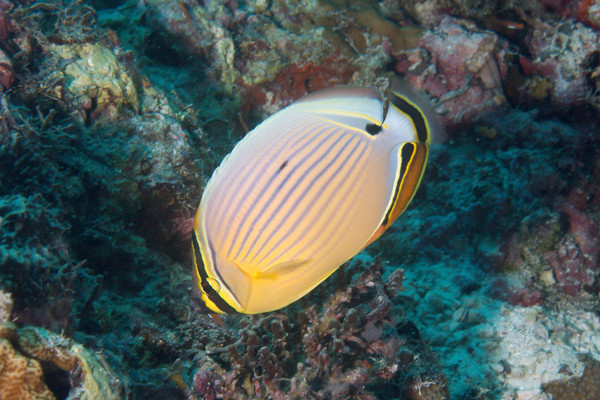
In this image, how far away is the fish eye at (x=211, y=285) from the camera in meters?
1.88

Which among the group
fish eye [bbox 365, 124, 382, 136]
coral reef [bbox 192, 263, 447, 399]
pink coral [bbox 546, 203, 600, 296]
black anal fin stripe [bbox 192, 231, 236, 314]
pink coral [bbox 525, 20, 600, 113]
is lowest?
pink coral [bbox 546, 203, 600, 296]

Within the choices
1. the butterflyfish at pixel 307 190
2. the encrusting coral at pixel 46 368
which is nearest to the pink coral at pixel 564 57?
the butterflyfish at pixel 307 190

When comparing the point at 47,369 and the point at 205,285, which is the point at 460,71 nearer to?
the point at 205,285

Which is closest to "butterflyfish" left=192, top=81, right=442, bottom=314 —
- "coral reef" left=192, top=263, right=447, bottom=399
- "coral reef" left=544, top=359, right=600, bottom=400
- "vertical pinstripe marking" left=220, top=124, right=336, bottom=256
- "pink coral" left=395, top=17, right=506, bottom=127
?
"vertical pinstripe marking" left=220, top=124, right=336, bottom=256

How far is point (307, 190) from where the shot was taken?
1.75 meters

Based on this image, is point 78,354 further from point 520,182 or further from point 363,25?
point 363,25

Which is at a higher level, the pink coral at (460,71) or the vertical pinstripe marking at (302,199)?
the vertical pinstripe marking at (302,199)

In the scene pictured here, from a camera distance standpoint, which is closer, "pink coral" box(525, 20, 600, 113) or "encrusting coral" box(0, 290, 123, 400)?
"encrusting coral" box(0, 290, 123, 400)

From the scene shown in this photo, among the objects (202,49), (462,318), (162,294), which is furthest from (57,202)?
(462,318)

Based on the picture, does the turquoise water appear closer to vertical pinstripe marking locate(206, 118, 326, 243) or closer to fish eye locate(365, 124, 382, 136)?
fish eye locate(365, 124, 382, 136)

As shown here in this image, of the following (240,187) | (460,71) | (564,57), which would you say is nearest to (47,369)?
(240,187)

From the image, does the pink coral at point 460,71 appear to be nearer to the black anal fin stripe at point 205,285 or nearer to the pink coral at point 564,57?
the pink coral at point 564,57

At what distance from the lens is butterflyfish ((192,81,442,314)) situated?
1.75 metres

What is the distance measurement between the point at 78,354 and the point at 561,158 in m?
4.90
